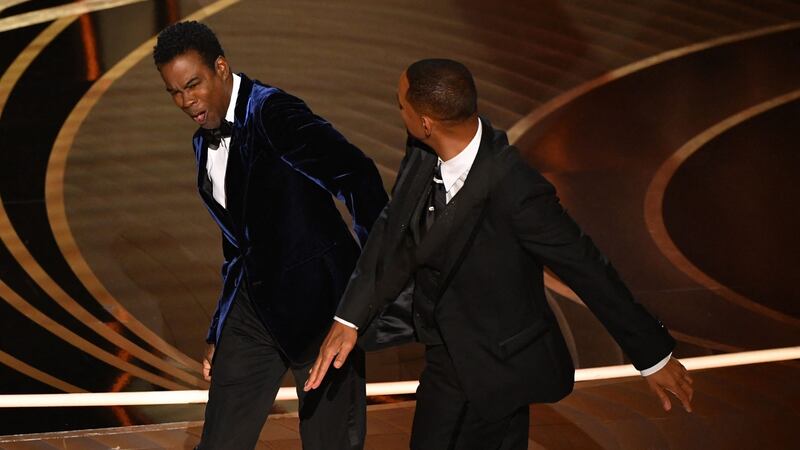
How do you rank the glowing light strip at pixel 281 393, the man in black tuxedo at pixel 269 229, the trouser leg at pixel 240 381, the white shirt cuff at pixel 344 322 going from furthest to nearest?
the glowing light strip at pixel 281 393 → the trouser leg at pixel 240 381 → the man in black tuxedo at pixel 269 229 → the white shirt cuff at pixel 344 322

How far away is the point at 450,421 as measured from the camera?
2777mm

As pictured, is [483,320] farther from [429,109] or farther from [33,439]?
[33,439]

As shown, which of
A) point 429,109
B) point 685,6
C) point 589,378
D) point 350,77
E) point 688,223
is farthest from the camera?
point 685,6

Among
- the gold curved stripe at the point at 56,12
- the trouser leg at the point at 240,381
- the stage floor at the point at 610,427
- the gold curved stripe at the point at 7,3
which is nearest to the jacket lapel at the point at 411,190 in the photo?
the trouser leg at the point at 240,381

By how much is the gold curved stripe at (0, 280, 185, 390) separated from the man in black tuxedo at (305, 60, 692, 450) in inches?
77.9

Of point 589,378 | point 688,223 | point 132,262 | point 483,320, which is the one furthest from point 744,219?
point 483,320

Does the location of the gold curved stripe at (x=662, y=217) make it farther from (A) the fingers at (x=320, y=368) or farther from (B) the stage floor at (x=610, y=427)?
(A) the fingers at (x=320, y=368)

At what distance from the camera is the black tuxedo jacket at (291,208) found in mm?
2959

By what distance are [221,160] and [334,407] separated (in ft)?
2.49

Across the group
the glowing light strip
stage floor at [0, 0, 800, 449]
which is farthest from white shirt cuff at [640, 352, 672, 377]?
the glowing light strip

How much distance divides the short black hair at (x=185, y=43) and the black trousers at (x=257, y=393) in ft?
2.25

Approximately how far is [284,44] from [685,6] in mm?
3095

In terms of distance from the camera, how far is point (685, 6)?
27.8 feet

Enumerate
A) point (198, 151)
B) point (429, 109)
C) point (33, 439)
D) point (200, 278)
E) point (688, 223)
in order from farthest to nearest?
point (688, 223) < point (200, 278) < point (33, 439) < point (198, 151) < point (429, 109)
